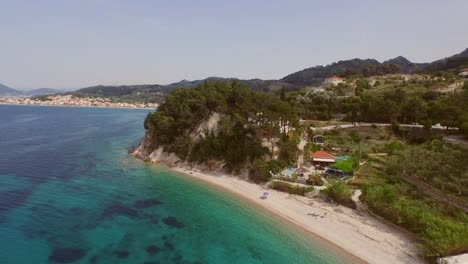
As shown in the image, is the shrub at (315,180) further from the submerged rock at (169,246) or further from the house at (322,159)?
the submerged rock at (169,246)

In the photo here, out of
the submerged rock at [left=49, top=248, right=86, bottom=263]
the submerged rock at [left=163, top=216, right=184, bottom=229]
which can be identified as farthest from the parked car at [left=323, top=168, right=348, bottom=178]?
the submerged rock at [left=49, top=248, right=86, bottom=263]

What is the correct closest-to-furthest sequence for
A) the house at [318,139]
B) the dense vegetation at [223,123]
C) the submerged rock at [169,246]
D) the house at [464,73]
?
the submerged rock at [169,246] < the dense vegetation at [223,123] < the house at [318,139] < the house at [464,73]

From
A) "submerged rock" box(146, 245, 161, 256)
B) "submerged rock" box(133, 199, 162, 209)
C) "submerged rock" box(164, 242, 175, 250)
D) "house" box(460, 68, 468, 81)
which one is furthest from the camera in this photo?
"house" box(460, 68, 468, 81)

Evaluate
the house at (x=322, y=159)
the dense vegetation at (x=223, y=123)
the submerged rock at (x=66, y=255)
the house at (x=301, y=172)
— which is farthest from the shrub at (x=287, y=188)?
the submerged rock at (x=66, y=255)

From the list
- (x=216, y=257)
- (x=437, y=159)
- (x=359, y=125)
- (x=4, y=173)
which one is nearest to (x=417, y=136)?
(x=359, y=125)

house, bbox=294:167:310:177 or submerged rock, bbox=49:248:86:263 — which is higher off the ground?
house, bbox=294:167:310:177

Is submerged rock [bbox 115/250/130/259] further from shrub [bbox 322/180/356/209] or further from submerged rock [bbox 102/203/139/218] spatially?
shrub [bbox 322/180/356/209]

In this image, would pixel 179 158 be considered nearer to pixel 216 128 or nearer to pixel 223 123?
pixel 216 128
